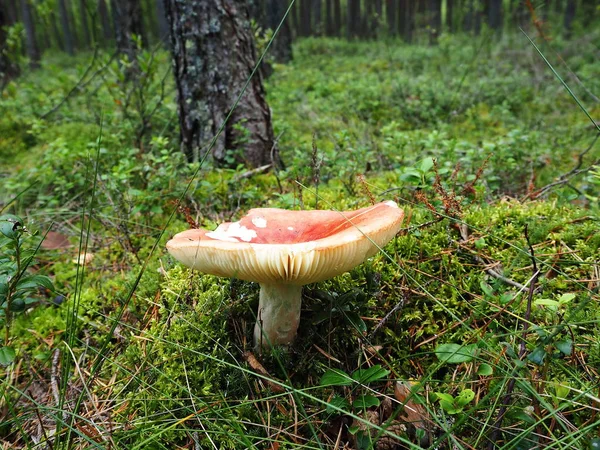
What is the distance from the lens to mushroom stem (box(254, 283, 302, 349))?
175 centimetres

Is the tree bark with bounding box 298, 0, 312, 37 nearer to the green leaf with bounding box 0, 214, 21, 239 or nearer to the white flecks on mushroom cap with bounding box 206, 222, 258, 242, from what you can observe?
the white flecks on mushroom cap with bounding box 206, 222, 258, 242

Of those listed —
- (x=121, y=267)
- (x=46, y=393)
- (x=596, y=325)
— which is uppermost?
(x=596, y=325)

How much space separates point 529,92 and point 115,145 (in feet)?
20.4

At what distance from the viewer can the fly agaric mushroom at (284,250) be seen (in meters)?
1.38

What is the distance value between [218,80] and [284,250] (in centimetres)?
275

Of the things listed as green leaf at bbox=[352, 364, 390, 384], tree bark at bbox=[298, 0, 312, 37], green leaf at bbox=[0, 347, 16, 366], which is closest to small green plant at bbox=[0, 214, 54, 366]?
green leaf at bbox=[0, 347, 16, 366]

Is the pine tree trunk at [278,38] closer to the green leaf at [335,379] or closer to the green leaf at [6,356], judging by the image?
the green leaf at [6,356]

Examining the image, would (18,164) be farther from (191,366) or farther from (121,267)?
(191,366)

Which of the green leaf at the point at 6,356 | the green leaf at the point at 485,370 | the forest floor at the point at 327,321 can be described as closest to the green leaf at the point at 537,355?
the forest floor at the point at 327,321

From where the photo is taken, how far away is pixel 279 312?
5.82 feet

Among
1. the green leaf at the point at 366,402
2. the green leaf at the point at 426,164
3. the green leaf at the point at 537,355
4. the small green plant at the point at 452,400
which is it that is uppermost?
the green leaf at the point at 426,164

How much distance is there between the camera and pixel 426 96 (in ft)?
20.3

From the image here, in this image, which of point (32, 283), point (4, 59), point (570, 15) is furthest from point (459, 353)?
point (570, 15)

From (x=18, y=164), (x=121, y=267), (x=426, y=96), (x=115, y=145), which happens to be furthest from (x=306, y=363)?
(x=426, y=96)
